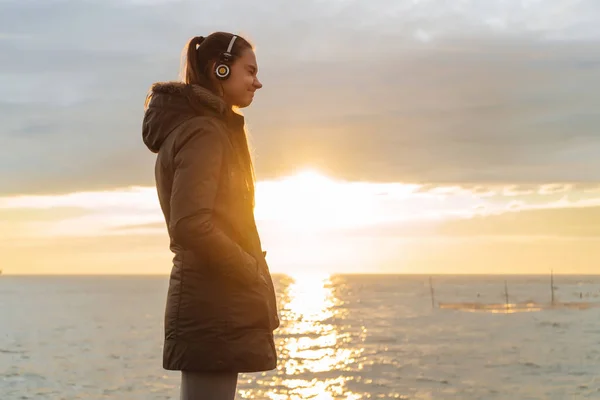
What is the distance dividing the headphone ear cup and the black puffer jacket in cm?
10

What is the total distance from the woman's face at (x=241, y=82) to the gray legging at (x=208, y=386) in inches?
42.1

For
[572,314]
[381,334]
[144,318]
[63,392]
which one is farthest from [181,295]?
[572,314]

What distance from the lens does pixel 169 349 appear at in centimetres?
282

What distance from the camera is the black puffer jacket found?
2.65 m

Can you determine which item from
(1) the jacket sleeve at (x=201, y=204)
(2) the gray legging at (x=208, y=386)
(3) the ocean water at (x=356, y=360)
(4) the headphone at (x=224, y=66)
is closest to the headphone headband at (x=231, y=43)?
(4) the headphone at (x=224, y=66)

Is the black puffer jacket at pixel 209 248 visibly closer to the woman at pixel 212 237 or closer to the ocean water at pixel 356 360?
the woman at pixel 212 237

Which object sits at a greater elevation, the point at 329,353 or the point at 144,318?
the point at 144,318

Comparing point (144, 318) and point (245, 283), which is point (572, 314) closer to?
point (144, 318)

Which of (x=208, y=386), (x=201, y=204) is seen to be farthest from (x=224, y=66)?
(x=208, y=386)

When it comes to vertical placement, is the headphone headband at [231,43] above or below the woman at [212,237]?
above

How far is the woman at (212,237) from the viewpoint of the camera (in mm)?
2654

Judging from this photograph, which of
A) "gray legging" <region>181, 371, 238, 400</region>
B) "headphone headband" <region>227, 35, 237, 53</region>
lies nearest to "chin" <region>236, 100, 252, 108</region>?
"headphone headband" <region>227, 35, 237, 53</region>

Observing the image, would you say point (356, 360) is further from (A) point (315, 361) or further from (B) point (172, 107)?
(B) point (172, 107)

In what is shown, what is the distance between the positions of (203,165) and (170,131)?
0.95 feet
